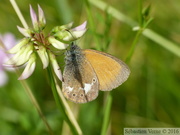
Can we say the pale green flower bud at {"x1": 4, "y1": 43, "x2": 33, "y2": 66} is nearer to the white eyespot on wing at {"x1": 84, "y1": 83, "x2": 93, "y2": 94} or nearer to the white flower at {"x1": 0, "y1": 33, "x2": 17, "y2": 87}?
the white eyespot on wing at {"x1": 84, "y1": 83, "x2": 93, "y2": 94}

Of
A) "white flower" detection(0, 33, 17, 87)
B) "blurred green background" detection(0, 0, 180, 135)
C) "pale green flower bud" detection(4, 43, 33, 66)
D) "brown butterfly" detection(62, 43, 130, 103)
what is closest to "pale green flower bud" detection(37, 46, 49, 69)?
"pale green flower bud" detection(4, 43, 33, 66)

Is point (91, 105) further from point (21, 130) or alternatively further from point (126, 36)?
point (126, 36)

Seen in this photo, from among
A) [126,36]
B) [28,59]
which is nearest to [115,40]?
[126,36]

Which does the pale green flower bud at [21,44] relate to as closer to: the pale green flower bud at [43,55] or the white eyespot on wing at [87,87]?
the pale green flower bud at [43,55]

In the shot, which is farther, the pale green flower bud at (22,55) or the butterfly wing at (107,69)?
the butterfly wing at (107,69)

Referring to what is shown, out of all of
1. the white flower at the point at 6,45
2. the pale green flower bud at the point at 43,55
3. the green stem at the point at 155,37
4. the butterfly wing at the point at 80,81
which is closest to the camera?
the pale green flower bud at the point at 43,55

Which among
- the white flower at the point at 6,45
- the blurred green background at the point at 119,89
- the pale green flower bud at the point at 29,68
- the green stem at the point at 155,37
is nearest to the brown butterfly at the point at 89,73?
the pale green flower bud at the point at 29,68
